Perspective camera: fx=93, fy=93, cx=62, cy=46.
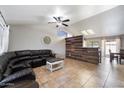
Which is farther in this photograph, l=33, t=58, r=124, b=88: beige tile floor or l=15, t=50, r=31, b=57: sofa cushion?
l=15, t=50, r=31, b=57: sofa cushion

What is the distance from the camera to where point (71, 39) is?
22.5 ft

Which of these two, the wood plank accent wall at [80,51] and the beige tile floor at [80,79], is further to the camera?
the wood plank accent wall at [80,51]

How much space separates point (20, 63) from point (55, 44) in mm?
2565

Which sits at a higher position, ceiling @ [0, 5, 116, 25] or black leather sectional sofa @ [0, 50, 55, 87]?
ceiling @ [0, 5, 116, 25]

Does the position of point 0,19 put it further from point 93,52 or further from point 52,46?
point 93,52

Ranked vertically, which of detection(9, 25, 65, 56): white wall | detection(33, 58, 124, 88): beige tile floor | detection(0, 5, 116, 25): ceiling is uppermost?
detection(0, 5, 116, 25): ceiling

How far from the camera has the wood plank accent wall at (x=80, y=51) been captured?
202 inches

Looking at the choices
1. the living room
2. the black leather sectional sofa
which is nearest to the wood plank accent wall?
the living room

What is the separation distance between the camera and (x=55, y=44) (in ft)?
18.5

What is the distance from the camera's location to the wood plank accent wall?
16.8 feet

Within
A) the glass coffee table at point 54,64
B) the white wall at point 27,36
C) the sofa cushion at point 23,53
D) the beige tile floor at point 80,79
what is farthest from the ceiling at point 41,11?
the beige tile floor at point 80,79

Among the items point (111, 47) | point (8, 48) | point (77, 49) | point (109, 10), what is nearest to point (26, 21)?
point (8, 48)

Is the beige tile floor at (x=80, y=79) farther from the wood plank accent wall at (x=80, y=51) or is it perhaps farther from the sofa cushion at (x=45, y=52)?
the sofa cushion at (x=45, y=52)

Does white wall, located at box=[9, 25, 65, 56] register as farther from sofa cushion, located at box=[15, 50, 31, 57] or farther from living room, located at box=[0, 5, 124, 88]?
sofa cushion, located at box=[15, 50, 31, 57]
